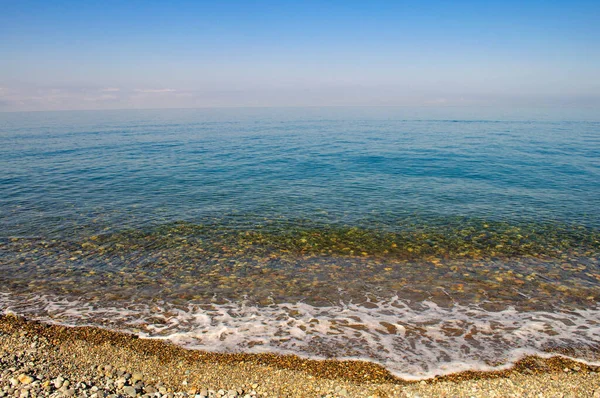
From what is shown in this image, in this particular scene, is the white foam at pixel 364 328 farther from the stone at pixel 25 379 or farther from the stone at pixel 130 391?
the stone at pixel 25 379

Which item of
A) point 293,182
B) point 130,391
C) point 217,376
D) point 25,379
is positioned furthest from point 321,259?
point 293,182

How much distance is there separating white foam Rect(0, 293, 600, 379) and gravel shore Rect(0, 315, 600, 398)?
18.4 inches

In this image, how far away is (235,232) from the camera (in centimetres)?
1909

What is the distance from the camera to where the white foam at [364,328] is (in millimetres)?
9414

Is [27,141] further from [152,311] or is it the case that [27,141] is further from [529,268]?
[529,268]

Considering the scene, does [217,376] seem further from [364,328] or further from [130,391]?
[364,328]

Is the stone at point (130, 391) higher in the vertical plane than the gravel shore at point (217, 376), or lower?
higher

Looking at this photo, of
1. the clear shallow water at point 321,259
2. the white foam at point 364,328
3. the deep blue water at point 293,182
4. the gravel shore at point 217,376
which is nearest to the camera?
the gravel shore at point 217,376

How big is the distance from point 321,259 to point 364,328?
553 centimetres

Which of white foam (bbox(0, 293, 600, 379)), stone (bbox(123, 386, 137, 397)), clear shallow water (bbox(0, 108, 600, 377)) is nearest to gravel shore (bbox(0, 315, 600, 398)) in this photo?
stone (bbox(123, 386, 137, 397))

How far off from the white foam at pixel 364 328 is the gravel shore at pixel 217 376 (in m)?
0.47

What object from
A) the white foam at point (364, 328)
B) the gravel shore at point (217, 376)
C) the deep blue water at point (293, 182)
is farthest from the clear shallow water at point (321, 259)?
the gravel shore at point (217, 376)

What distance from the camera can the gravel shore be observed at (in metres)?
7.77

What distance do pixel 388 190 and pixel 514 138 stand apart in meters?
48.1
